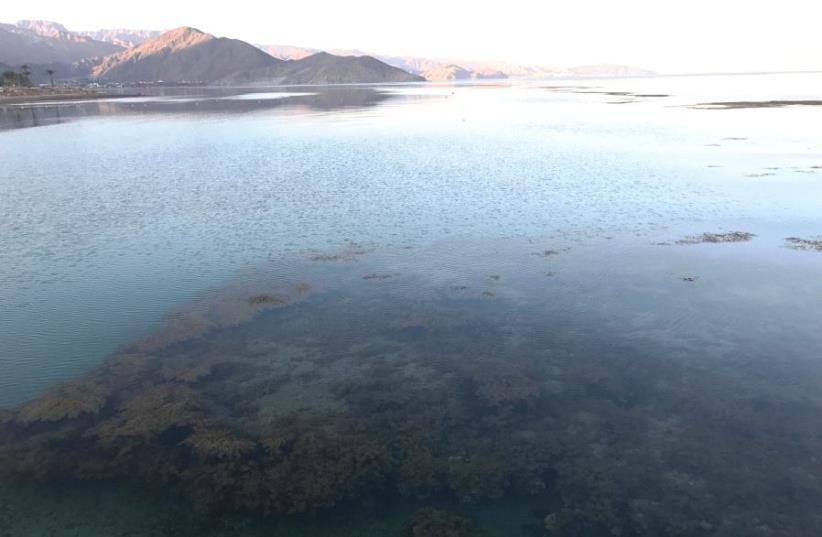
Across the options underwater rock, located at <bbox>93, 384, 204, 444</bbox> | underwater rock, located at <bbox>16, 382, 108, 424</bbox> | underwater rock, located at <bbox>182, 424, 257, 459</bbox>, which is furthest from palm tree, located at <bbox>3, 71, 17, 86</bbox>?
underwater rock, located at <bbox>182, 424, 257, 459</bbox>

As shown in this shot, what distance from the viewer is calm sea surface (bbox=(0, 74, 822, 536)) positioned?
11125 millimetres

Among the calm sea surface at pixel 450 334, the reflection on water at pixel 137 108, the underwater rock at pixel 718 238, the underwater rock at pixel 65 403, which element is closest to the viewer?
the calm sea surface at pixel 450 334

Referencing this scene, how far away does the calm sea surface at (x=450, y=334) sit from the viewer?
36.5ft

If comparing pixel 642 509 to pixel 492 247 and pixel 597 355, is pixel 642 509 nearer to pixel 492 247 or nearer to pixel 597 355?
pixel 597 355

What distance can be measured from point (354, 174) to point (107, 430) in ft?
101

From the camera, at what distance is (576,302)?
1978cm

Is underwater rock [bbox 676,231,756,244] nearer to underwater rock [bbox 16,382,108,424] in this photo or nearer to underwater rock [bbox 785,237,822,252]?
underwater rock [bbox 785,237,822,252]

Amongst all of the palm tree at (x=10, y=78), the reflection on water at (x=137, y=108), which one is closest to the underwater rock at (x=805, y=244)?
the reflection on water at (x=137, y=108)

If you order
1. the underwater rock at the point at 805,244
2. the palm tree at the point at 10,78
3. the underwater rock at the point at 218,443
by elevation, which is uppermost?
the palm tree at the point at 10,78

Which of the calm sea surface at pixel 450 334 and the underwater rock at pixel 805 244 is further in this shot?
the underwater rock at pixel 805 244

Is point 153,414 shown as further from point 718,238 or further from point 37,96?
point 37,96

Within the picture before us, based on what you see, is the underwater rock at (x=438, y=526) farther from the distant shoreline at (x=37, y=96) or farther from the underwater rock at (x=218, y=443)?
the distant shoreline at (x=37, y=96)

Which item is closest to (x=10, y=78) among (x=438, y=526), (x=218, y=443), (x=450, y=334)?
(x=450, y=334)

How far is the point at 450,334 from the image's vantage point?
17719 mm
